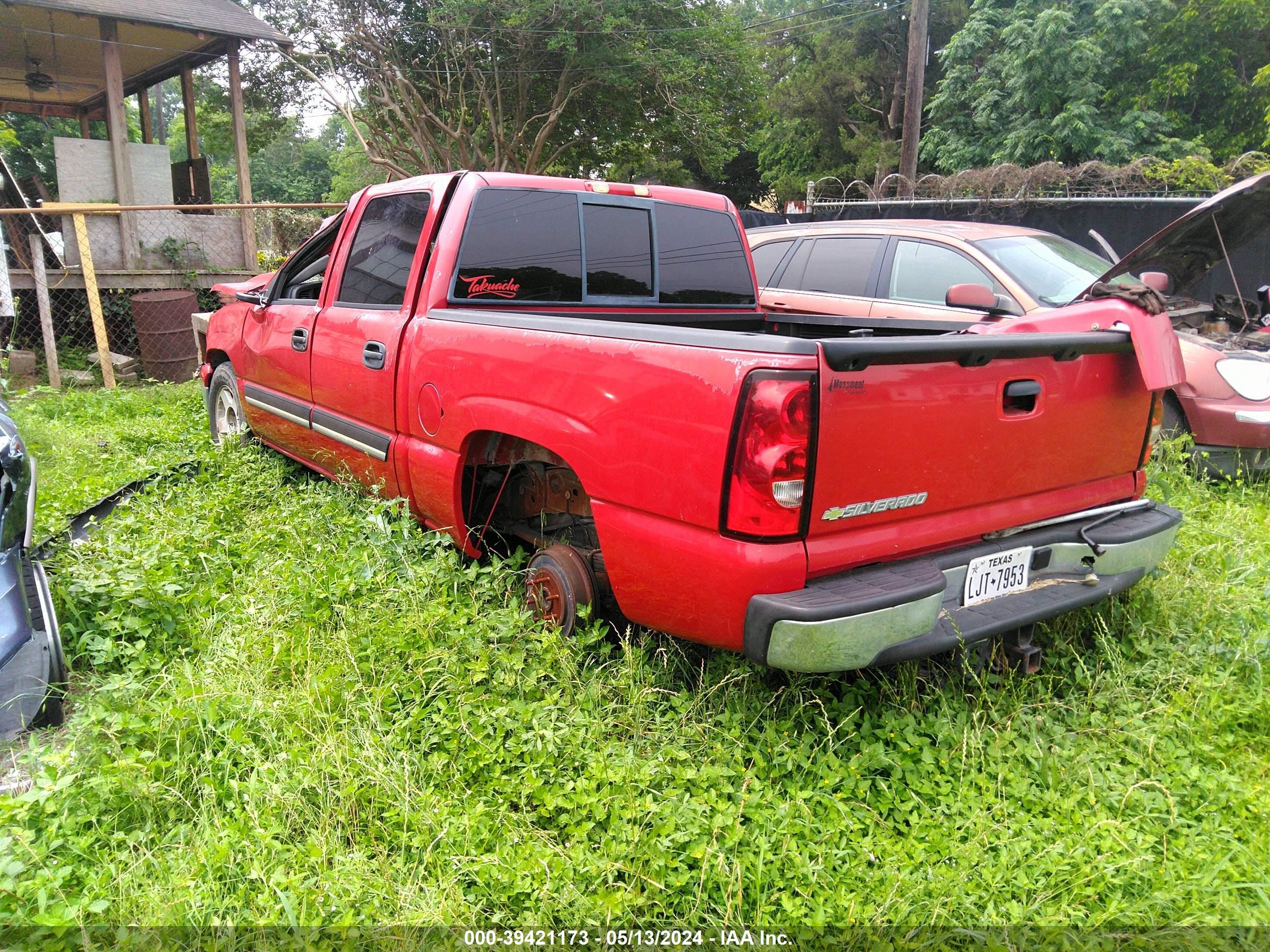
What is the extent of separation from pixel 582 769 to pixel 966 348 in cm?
173

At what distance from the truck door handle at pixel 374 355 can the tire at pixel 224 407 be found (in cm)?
220

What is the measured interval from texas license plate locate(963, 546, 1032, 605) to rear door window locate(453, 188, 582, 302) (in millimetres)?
2129

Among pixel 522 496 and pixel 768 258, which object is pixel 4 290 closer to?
pixel 768 258

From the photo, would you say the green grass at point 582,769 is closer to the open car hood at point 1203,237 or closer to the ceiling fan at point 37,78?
the open car hood at point 1203,237

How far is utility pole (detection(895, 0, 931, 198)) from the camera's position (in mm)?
15539

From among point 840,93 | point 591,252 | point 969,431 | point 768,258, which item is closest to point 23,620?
point 591,252

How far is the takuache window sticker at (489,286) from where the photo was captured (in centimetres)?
374

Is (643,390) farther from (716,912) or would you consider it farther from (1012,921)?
(1012,921)

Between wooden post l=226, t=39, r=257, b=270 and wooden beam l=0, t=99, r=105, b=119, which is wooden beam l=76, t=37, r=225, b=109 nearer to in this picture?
wooden beam l=0, t=99, r=105, b=119

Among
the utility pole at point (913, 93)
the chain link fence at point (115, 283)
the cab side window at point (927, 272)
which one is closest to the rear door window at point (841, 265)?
the cab side window at point (927, 272)

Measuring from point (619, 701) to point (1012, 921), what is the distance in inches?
52.8

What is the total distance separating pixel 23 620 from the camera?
10.2 feet

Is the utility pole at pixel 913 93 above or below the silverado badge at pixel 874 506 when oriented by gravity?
above

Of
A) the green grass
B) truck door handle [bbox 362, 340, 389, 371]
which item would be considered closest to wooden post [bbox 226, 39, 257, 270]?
truck door handle [bbox 362, 340, 389, 371]
